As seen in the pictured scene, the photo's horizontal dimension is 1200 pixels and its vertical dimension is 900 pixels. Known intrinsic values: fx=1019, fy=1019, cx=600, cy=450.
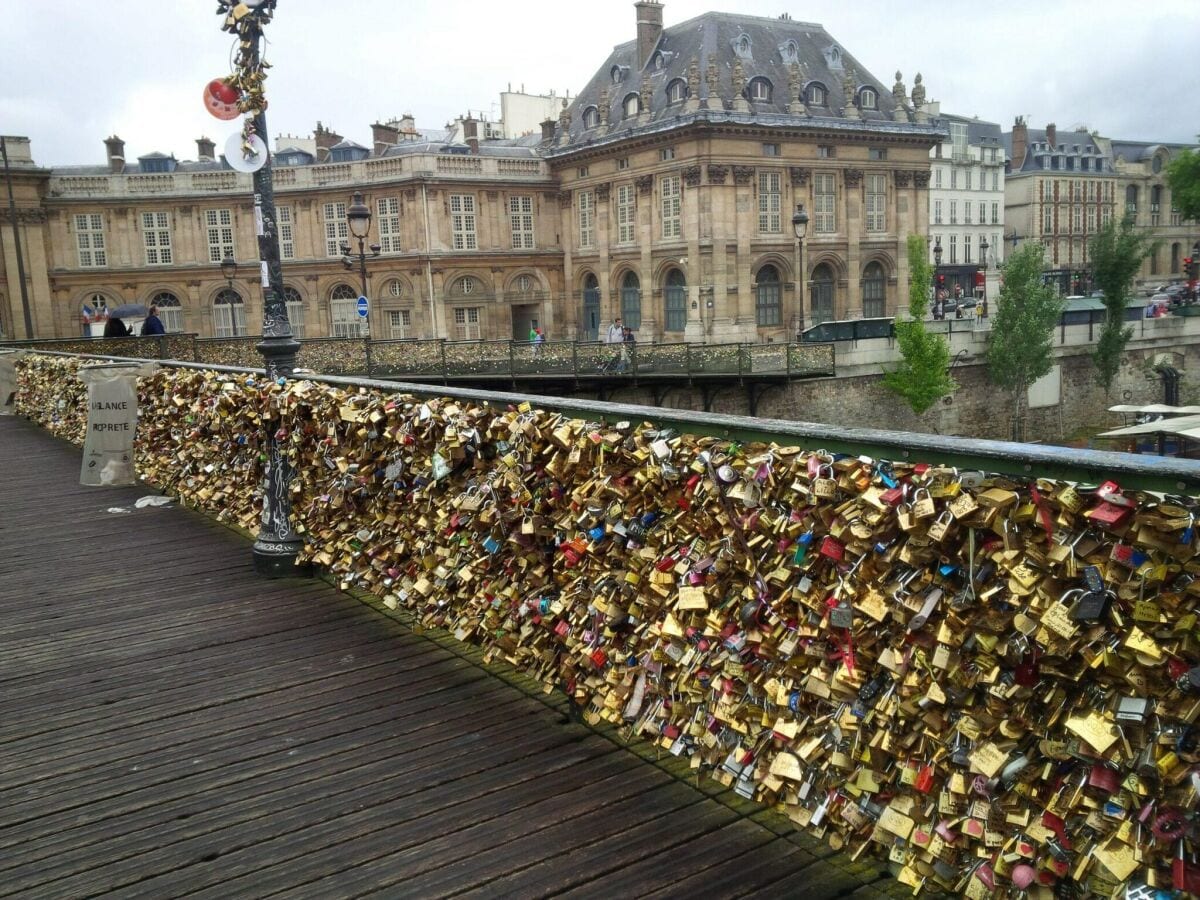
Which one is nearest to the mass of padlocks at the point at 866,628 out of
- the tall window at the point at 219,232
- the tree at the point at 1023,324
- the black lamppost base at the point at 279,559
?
the black lamppost base at the point at 279,559

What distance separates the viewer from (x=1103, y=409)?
46.4m

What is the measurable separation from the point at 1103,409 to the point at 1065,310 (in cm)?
490

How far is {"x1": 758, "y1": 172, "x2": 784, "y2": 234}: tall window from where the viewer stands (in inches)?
2074

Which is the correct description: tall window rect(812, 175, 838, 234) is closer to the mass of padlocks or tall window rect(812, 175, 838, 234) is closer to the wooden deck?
the wooden deck

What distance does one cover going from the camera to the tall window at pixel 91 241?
188ft

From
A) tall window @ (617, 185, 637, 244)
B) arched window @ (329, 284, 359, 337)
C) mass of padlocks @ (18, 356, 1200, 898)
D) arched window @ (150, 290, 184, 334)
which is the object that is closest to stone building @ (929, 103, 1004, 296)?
tall window @ (617, 185, 637, 244)

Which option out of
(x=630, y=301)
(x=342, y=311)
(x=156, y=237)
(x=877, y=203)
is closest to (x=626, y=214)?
(x=630, y=301)

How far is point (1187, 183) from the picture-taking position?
74750 mm

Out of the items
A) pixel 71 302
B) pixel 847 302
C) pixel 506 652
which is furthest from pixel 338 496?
pixel 71 302

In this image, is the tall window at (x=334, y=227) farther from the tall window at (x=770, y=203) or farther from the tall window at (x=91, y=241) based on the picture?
the tall window at (x=770, y=203)

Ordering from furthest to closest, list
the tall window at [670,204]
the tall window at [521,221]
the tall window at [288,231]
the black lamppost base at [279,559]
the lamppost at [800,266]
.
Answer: the tall window at [521,221]
the tall window at [288,231]
the tall window at [670,204]
the lamppost at [800,266]
the black lamppost base at [279,559]

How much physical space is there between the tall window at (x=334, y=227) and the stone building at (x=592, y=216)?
→ 11 centimetres

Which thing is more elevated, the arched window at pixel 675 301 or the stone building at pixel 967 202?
the stone building at pixel 967 202

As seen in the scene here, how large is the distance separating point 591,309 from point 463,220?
8967 millimetres
